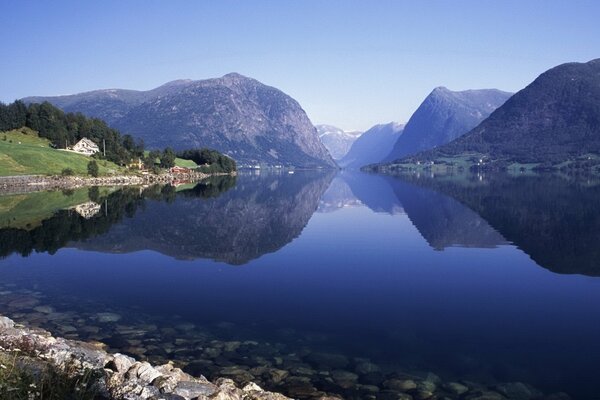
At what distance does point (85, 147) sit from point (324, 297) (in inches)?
6591

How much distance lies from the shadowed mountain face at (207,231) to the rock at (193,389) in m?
27.5

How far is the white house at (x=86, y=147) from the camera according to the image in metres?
175

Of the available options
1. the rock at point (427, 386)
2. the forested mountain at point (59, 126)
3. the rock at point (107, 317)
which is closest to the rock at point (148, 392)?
the rock at point (427, 386)

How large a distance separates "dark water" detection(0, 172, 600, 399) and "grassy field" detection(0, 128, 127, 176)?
73.5 m

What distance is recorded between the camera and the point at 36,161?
137875mm

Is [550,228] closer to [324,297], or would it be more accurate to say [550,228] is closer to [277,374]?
[324,297]

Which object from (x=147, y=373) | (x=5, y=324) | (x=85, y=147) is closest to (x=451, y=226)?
(x=5, y=324)

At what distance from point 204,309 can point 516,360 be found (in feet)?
56.4

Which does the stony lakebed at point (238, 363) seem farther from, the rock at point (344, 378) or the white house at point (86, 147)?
the white house at point (86, 147)

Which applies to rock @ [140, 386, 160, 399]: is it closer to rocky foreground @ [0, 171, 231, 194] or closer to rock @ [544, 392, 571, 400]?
rock @ [544, 392, 571, 400]

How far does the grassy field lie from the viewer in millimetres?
131000

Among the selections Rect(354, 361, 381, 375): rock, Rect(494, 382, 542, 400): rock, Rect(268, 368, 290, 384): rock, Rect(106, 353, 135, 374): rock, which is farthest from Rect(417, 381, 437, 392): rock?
Rect(106, 353, 135, 374): rock

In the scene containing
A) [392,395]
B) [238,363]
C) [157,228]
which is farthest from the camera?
[157,228]

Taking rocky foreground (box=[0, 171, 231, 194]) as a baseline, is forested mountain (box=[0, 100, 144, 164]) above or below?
above
